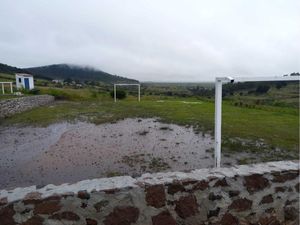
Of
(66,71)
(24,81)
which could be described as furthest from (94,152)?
(66,71)

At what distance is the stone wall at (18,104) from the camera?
1210cm

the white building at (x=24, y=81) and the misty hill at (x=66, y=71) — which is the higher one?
the misty hill at (x=66, y=71)

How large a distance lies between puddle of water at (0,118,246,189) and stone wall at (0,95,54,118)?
10.1 feet

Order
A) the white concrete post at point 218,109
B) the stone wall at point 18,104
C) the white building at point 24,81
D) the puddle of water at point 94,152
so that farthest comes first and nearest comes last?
the white building at point 24,81 → the stone wall at point 18,104 → the puddle of water at point 94,152 → the white concrete post at point 218,109

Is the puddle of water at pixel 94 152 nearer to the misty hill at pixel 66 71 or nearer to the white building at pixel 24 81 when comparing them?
the white building at pixel 24 81

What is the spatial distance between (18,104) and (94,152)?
938 centimetres

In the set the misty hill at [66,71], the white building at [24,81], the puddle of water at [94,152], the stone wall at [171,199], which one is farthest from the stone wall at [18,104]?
the misty hill at [66,71]

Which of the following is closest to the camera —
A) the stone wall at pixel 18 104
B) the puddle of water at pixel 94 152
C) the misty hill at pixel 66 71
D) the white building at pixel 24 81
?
the puddle of water at pixel 94 152

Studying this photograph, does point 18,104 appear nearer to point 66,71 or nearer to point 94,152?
point 94,152

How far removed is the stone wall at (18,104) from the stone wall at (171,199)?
450 inches

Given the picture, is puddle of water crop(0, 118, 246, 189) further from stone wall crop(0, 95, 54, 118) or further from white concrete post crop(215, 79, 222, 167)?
stone wall crop(0, 95, 54, 118)

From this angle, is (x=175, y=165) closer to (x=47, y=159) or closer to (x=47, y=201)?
(x=47, y=159)

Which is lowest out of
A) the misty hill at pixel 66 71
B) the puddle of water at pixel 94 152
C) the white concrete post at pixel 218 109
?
the puddle of water at pixel 94 152

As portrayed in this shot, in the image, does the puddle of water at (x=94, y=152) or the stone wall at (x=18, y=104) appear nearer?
the puddle of water at (x=94, y=152)
